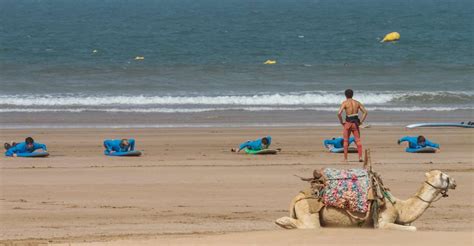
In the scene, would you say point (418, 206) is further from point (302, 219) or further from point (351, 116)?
point (351, 116)

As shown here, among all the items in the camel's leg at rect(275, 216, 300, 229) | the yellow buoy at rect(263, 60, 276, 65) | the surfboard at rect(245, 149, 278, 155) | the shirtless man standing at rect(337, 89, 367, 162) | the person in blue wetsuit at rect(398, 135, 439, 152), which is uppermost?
the yellow buoy at rect(263, 60, 276, 65)

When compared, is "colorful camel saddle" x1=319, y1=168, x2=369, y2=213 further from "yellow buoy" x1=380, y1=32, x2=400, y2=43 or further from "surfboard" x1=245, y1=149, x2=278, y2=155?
"yellow buoy" x1=380, y1=32, x2=400, y2=43

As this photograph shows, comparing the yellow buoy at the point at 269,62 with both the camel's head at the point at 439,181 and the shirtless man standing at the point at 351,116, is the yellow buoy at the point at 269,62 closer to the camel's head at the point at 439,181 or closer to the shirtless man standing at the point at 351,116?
the shirtless man standing at the point at 351,116

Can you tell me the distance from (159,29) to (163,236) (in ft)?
204

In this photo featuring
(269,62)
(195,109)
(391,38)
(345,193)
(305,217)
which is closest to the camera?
(345,193)

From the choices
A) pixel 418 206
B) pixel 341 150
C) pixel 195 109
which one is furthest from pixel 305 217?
pixel 195 109

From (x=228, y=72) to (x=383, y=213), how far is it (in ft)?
99.6

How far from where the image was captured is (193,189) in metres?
13.3

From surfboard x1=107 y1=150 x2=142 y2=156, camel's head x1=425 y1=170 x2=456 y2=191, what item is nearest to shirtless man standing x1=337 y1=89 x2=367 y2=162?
Answer: surfboard x1=107 y1=150 x2=142 y2=156

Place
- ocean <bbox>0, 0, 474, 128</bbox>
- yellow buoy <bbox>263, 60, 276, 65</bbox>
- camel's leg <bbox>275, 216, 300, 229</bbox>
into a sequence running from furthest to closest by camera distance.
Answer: yellow buoy <bbox>263, 60, 276, 65</bbox> → ocean <bbox>0, 0, 474, 128</bbox> → camel's leg <bbox>275, 216, 300, 229</bbox>

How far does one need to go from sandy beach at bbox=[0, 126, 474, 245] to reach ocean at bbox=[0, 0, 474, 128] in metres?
4.49

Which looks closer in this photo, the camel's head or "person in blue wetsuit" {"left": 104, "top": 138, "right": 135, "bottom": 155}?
the camel's head

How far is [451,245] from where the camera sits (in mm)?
8383

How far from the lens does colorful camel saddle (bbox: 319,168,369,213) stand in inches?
353
